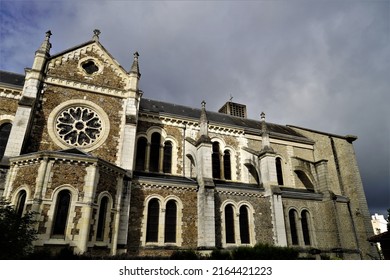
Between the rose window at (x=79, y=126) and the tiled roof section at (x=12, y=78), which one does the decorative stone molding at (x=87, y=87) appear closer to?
the rose window at (x=79, y=126)

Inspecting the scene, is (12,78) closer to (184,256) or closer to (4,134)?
(4,134)

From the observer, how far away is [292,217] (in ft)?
62.4

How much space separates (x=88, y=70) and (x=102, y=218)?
1022 centimetres

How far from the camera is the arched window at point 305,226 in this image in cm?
1886

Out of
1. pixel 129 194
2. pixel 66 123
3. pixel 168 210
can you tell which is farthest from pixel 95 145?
pixel 168 210

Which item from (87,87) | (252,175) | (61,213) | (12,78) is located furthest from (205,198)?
(12,78)

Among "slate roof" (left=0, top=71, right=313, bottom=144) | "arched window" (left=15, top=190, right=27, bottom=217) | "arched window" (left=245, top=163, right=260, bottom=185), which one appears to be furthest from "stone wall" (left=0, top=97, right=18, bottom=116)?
"arched window" (left=245, top=163, right=260, bottom=185)

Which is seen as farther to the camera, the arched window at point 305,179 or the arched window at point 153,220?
the arched window at point 305,179

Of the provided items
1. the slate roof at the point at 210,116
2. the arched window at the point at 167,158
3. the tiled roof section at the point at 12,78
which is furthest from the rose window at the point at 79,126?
the arched window at the point at 167,158

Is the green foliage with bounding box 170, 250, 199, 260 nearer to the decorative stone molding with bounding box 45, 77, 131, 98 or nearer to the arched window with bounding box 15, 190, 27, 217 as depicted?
the arched window with bounding box 15, 190, 27, 217

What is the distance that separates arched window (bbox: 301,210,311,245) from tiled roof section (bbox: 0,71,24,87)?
21.9 meters

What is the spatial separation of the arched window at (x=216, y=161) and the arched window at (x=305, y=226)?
22.2 ft

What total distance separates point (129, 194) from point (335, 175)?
1934 centimetres

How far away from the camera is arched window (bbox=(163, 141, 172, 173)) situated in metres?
19.6
